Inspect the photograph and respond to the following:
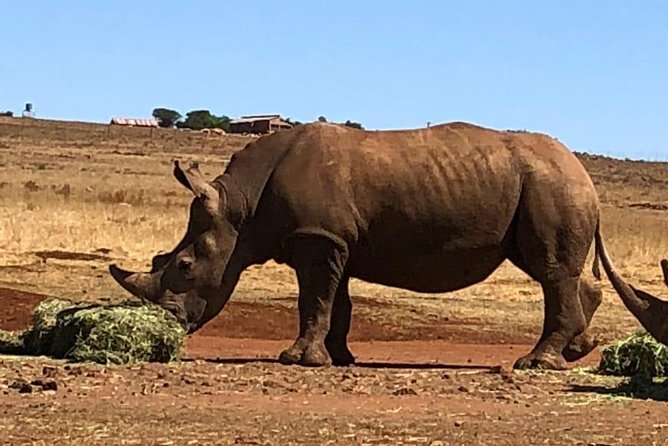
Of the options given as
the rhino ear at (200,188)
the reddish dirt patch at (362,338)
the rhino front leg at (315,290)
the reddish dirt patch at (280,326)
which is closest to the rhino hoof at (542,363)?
the reddish dirt patch at (362,338)

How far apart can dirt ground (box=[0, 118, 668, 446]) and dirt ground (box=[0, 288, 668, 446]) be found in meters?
0.02

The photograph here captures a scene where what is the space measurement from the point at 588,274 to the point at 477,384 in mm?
12791

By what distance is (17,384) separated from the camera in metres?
11.6

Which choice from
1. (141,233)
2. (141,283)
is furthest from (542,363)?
(141,233)

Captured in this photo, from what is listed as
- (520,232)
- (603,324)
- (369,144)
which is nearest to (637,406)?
(520,232)

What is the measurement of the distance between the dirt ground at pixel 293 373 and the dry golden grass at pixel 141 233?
0.09m

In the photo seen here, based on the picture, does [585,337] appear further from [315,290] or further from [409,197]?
[315,290]

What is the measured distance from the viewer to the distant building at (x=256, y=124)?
8500 cm

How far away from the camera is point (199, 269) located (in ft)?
45.9

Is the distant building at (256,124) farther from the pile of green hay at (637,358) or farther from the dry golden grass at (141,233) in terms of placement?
the pile of green hay at (637,358)

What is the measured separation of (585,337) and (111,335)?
4.36 m

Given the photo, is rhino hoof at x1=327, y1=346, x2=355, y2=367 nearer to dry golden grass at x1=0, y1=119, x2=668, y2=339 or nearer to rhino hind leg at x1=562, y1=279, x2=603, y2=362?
rhino hind leg at x1=562, y1=279, x2=603, y2=362

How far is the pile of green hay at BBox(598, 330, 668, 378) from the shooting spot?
510 inches

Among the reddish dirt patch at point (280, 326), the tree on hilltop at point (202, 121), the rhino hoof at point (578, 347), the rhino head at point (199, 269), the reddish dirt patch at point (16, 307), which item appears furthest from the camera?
the tree on hilltop at point (202, 121)
